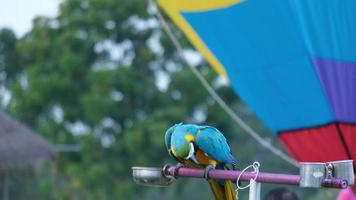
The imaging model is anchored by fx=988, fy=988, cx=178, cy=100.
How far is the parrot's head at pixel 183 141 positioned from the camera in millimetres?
1889

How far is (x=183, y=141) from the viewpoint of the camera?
1.90 meters

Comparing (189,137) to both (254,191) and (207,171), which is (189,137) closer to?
(207,171)

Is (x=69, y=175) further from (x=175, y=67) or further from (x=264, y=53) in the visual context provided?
(x=264, y=53)

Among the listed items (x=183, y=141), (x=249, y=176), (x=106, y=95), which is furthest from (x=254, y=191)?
(x=106, y=95)

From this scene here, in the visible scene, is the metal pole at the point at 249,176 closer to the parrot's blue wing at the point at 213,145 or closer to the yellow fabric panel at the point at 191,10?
the parrot's blue wing at the point at 213,145

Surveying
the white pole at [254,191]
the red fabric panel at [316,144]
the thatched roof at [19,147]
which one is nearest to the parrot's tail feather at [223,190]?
the white pole at [254,191]

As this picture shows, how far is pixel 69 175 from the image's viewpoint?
31.4ft

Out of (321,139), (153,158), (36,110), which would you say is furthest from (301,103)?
(36,110)

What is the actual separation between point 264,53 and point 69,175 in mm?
5550

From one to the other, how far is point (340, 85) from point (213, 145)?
7.32ft

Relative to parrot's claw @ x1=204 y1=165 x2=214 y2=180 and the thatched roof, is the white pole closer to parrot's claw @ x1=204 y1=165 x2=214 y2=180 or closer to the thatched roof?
parrot's claw @ x1=204 y1=165 x2=214 y2=180

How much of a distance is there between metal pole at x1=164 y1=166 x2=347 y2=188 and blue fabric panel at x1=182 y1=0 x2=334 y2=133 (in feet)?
7.41

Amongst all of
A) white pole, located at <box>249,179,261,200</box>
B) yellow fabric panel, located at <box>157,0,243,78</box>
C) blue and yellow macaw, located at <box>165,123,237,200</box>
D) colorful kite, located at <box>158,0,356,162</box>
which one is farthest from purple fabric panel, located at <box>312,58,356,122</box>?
white pole, located at <box>249,179,261,200</box>

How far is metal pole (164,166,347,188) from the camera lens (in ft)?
5.38
